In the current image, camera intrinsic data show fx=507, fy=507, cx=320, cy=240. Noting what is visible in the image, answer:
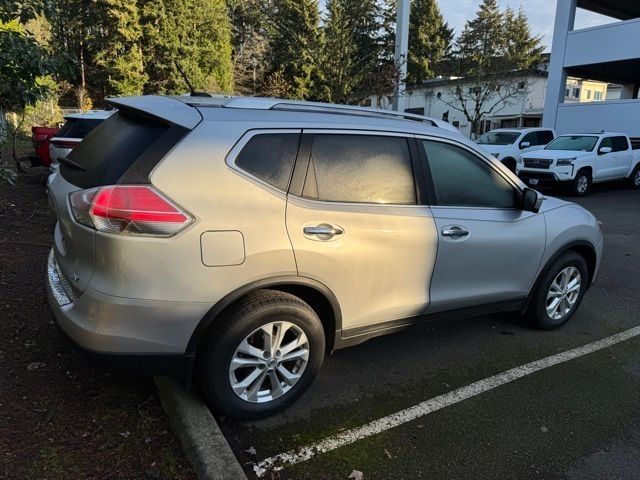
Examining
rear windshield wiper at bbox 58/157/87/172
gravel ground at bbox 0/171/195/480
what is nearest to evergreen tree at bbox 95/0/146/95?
gravel ground at bbox 0/171/195/480

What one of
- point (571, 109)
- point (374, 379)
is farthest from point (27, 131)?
point (374, 379)

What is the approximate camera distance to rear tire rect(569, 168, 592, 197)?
45.0ft

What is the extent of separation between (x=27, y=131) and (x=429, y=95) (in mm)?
28204

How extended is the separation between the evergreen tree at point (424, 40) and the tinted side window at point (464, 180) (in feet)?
180

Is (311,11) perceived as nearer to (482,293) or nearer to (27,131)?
(27,131)

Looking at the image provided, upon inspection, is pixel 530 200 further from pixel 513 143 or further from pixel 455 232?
pixel 513 143

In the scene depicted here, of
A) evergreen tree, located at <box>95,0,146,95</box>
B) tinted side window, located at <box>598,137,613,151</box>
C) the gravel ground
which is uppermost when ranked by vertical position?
evergreen tree, located at <box>95,0,146,95</box>


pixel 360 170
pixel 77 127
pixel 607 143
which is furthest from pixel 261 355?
pixel 607 143

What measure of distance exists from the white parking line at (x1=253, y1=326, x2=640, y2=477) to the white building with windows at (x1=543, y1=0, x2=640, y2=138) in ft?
59.6

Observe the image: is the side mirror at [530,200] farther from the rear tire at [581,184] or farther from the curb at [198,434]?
the rear tire at [581,184]

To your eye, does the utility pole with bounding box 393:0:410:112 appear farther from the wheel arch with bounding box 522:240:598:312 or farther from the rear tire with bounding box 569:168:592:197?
the wheel arch with bounding box 522:240:598:312

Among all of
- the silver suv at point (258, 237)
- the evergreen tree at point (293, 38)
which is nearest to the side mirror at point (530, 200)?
the silver suv at point (258, 237)

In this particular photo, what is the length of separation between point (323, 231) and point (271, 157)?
0.51 metres

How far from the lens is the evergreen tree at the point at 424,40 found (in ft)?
182
